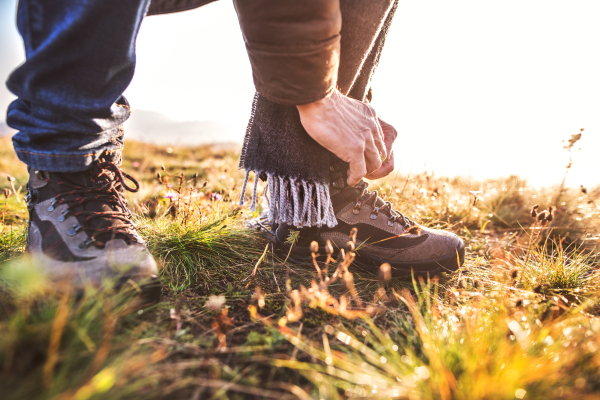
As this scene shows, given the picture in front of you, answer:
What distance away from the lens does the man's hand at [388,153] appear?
1.56 metres

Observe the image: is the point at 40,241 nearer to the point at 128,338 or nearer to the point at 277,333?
the point at 128,338

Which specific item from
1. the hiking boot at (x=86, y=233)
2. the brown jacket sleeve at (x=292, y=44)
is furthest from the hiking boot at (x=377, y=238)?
the hiking boot at (x=86, y=233)

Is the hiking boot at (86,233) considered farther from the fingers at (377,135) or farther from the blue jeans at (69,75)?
the fingers at (377,135)

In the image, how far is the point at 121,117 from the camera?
1.29 m

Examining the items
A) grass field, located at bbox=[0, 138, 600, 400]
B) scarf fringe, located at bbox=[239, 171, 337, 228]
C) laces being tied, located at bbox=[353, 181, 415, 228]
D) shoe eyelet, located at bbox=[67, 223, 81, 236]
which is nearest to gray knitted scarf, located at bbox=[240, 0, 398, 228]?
scarf fringe, located at bbox=[239, 171, 337, 228]

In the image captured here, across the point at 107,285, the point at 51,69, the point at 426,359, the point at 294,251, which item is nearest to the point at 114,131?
the point at 51,69

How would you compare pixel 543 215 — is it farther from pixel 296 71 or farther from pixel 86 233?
pixel 86 233

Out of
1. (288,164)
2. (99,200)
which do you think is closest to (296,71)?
(288,164)

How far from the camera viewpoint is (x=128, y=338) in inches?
34.7

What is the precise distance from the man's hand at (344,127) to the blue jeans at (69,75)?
0.72 m

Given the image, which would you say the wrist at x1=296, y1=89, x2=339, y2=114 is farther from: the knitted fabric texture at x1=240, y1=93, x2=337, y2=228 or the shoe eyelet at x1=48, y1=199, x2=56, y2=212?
the shoe eyelet at x1=48, y1=199, x2=56, y2=212

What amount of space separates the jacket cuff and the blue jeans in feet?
1.60

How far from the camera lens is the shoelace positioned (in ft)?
3.79

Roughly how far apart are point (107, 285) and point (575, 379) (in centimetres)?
135
